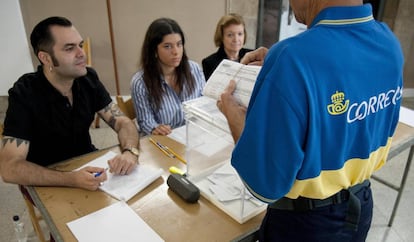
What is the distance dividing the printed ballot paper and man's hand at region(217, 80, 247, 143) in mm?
465

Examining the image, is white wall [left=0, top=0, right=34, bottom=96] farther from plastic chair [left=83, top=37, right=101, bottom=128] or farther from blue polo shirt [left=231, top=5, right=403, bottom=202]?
blue polo shirt [left=231, top=5, right=403, bottom=202]

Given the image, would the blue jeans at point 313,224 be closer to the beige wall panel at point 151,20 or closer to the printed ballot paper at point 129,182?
the printed ballot paper at point 129,182

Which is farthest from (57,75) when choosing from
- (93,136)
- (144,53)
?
(93,136)

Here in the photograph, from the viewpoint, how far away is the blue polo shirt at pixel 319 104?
2.07ft

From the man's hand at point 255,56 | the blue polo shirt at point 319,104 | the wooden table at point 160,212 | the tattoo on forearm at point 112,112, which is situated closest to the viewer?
the blue polo shirt at point 319,104

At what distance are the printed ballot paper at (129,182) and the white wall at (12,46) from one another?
271cm

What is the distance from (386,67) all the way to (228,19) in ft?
6.60

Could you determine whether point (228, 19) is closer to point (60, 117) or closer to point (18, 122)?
point (60, 117)

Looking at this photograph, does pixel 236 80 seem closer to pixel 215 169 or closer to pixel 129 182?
pixel 215 169

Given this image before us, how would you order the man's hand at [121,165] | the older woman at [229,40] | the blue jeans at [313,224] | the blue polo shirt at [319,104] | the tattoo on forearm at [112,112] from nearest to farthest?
1. the blue polo shirt at [319,104]
2. the blue jeans at [313,224]
3. the man's hand at [121,165]
4. the tattoo on forearm at [112,112]
5. the older woman at [229,40]

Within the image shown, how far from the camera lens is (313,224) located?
2.73 feet

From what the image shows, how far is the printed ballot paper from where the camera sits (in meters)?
1.13

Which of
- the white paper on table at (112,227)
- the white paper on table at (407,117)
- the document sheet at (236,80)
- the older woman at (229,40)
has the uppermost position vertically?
the document sheet at (236,80)

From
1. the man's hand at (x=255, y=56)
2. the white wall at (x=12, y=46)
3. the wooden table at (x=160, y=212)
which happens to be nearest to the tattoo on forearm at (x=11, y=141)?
the wooden table at (x=160, y=212)
